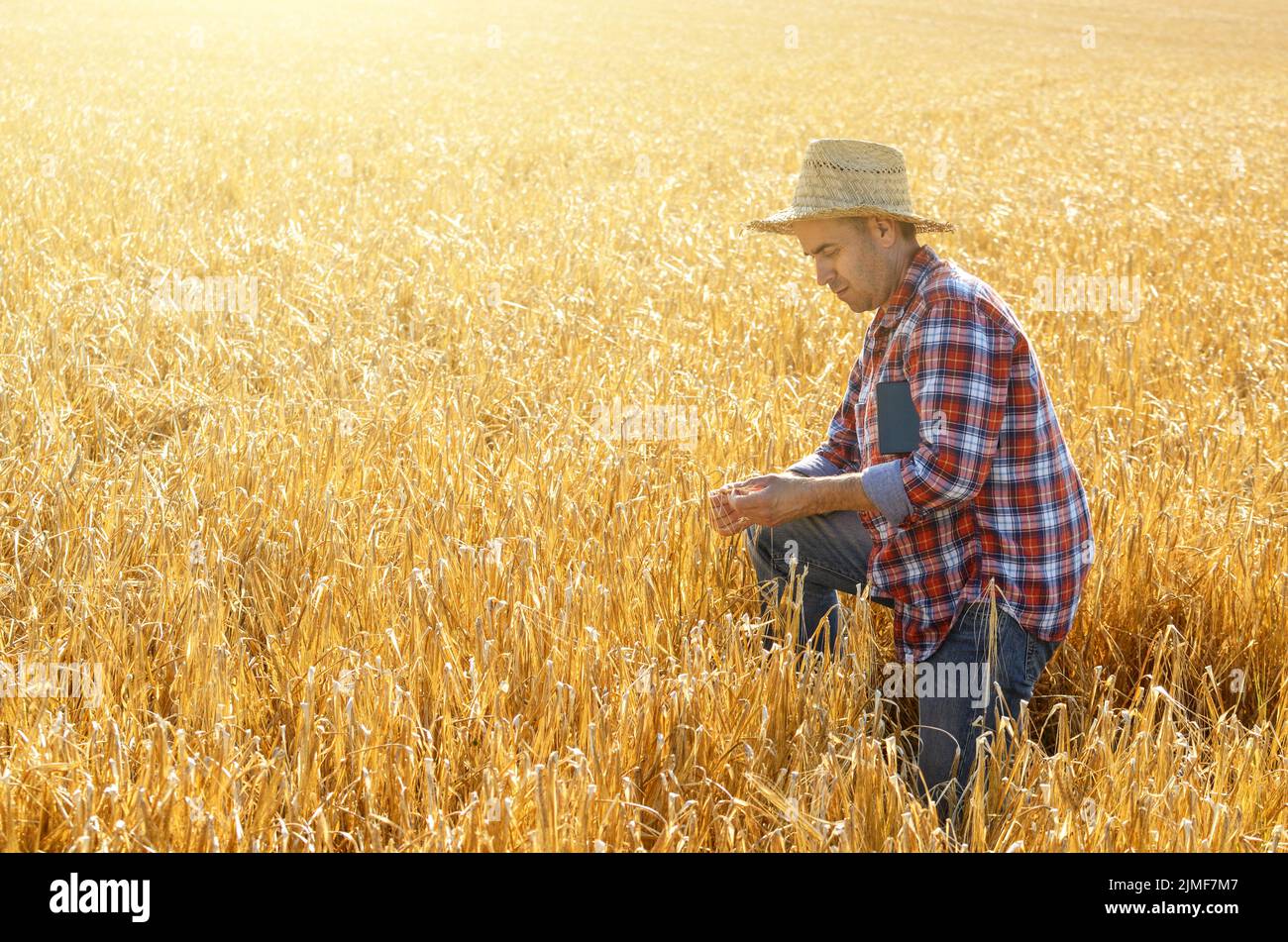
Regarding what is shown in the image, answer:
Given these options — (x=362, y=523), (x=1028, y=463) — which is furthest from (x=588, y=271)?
(x=1028, y=463)

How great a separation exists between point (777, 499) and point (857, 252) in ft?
1.91

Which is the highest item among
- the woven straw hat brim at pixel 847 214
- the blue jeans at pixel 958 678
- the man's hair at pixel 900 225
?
the woven straw hat brim at pixel 847 214

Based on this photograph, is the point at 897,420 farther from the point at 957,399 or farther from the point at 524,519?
the point at 524,519

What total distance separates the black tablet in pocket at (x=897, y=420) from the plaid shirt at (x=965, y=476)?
0.12 feet

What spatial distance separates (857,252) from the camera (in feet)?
9.32

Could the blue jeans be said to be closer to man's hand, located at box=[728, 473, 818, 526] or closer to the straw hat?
man's hand, located at box=[728, 473, 818, 526]

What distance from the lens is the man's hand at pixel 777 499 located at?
9.10 feet

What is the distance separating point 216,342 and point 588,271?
2491 millimetres

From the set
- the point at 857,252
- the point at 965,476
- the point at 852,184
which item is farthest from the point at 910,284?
the point at 965,476

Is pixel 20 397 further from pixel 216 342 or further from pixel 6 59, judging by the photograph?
pixel 6 59

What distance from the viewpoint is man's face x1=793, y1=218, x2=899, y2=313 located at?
9.30 ft

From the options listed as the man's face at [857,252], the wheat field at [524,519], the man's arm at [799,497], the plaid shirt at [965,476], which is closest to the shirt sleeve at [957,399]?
the plaid shirt at [965,476]

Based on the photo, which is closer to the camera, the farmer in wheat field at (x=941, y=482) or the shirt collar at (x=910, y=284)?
the farmer in wheat field at (x=941, y=482)

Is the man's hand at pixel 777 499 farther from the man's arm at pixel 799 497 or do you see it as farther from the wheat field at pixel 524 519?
the wheat field at pixel 524 519
